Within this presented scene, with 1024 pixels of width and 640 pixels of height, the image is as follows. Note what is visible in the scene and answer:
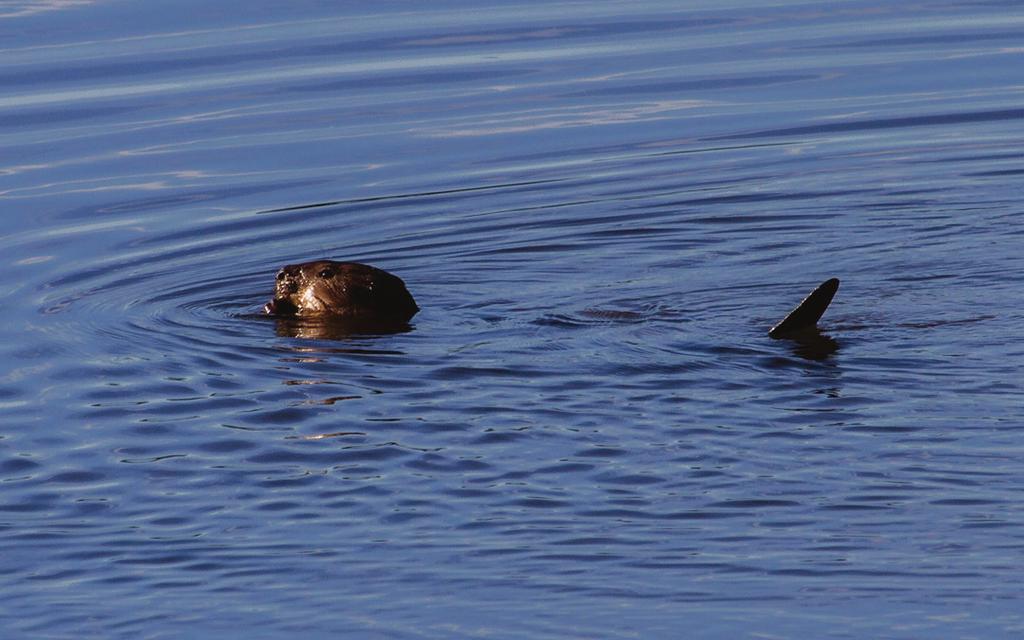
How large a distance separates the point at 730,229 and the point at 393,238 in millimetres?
2572

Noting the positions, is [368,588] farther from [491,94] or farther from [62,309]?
[491,94]

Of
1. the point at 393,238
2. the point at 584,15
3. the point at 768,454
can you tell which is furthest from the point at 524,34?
the point at 768,454

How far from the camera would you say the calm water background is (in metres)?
7.78

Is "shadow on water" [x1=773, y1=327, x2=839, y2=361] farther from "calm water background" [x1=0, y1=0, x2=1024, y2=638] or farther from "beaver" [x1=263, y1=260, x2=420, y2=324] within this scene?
"beaver" [x1=263, y1=260, x2=420, y2=324]

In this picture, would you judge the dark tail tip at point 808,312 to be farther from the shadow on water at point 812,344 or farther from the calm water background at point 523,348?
the calm water background at point 523,348

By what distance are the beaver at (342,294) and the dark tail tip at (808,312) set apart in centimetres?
245

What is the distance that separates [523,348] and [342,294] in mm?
1647

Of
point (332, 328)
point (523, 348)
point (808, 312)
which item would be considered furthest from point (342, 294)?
point (808, 312)

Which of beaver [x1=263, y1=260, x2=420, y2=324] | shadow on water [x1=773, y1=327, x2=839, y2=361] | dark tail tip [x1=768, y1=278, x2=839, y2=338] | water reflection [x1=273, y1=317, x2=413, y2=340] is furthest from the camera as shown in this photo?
beaver [x1=263, y1=260, x2=420, y2=324]

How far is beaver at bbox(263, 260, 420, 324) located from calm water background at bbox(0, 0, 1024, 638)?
252mm

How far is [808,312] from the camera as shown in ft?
36.5

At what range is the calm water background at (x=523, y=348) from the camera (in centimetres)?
778

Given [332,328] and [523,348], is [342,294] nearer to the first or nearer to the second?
[332,328]

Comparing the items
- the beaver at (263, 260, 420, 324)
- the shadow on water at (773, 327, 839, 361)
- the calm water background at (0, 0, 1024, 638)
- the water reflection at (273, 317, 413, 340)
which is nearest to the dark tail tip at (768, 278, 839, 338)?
the shadow on water at (773, 327, 839, 361)
